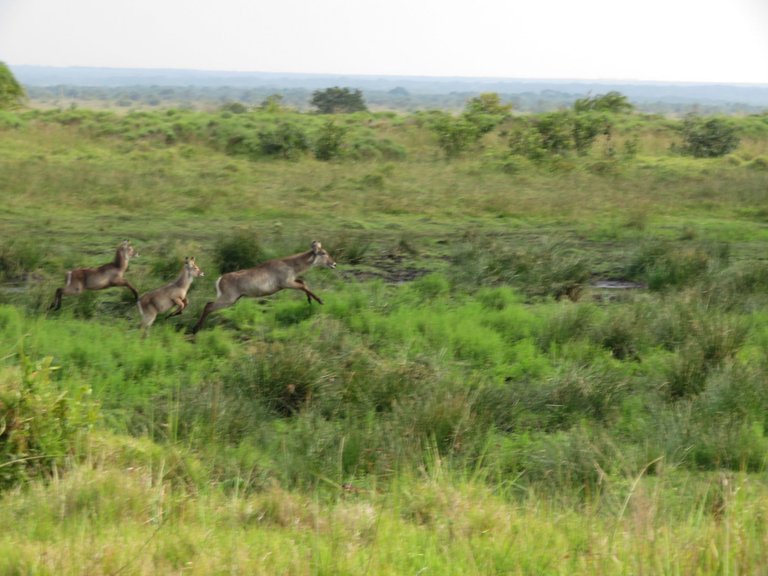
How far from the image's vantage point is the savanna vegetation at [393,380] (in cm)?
405

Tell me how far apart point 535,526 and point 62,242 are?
1065 centimetres

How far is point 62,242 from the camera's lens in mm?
13500

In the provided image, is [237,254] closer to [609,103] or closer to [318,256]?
[318,256]

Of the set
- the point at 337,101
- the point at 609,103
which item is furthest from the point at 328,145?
the point at 337,101

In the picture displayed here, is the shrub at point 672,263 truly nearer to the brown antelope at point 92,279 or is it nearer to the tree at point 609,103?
the brown antelope at point 92,279

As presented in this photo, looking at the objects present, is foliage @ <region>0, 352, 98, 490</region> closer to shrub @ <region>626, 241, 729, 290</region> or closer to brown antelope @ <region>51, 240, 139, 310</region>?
brown antelope @ <region>51, 240, 139, 310</region>

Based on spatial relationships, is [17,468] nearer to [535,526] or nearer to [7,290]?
[535,526]

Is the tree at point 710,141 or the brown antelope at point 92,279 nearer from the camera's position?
the brown antelope at point 92,279

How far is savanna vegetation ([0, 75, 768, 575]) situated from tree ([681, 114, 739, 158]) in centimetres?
750

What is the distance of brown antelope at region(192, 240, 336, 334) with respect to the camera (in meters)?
9.62

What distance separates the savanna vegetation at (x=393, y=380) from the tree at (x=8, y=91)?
17.3 meters

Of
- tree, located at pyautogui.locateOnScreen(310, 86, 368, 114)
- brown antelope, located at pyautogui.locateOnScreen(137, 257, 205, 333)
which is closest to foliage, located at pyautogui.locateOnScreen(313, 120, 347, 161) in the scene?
brown antelope, located at pyautogui.locateOnScreen(137, 257, 205, 333)

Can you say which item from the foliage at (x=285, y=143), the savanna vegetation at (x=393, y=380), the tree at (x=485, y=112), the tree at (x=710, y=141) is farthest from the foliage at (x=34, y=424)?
the tree at (x=710, y=141)

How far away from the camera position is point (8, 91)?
36812mm
